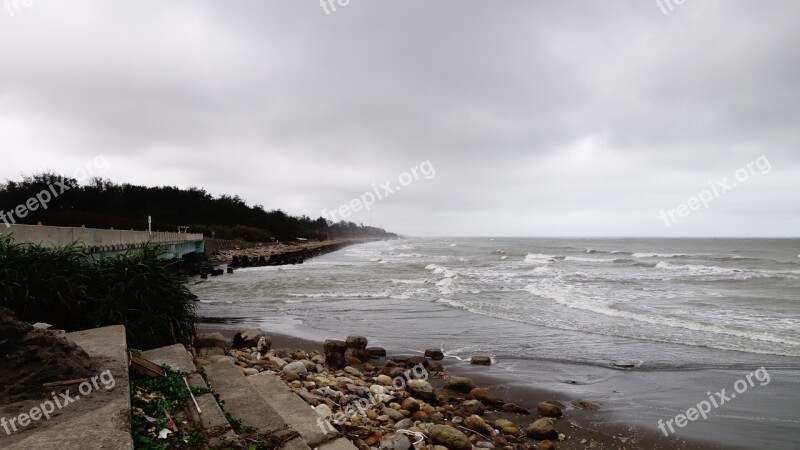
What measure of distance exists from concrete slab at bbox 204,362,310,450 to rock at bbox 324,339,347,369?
147 inches

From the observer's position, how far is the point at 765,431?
6438 mm

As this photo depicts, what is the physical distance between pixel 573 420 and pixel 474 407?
58.2 inches

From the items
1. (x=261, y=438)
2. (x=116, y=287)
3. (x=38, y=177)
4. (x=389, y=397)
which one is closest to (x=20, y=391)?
(x=261, y=438)

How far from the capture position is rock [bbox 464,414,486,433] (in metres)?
6.16

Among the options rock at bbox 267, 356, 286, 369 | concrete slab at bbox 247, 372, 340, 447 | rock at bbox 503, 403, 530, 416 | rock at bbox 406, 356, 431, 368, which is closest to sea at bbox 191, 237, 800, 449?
rock at bbox 406, 356, 431, 368

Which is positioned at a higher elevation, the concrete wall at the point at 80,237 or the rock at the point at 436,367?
the concrete wall at the point at 80,237

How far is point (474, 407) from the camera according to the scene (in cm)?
698

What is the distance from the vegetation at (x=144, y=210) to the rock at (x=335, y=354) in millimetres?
26065

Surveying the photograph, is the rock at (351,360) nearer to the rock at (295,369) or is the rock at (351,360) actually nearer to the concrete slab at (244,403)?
the rock at (295,369)

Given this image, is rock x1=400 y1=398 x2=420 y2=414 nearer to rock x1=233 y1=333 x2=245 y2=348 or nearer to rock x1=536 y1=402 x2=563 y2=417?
rock x1=536 y1=402 x2=563 y2=417

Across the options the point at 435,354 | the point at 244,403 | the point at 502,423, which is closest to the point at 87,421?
the point at 244,403

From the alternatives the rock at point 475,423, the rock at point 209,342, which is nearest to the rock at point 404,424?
the rock at point 475,423

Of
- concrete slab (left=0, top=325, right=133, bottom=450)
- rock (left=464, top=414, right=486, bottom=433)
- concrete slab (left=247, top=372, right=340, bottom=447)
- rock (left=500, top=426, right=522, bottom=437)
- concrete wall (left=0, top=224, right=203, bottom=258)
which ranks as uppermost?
concrete wall (left=0, top=224, right=203, bottom=258)

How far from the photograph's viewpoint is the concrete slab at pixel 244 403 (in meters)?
4.03
